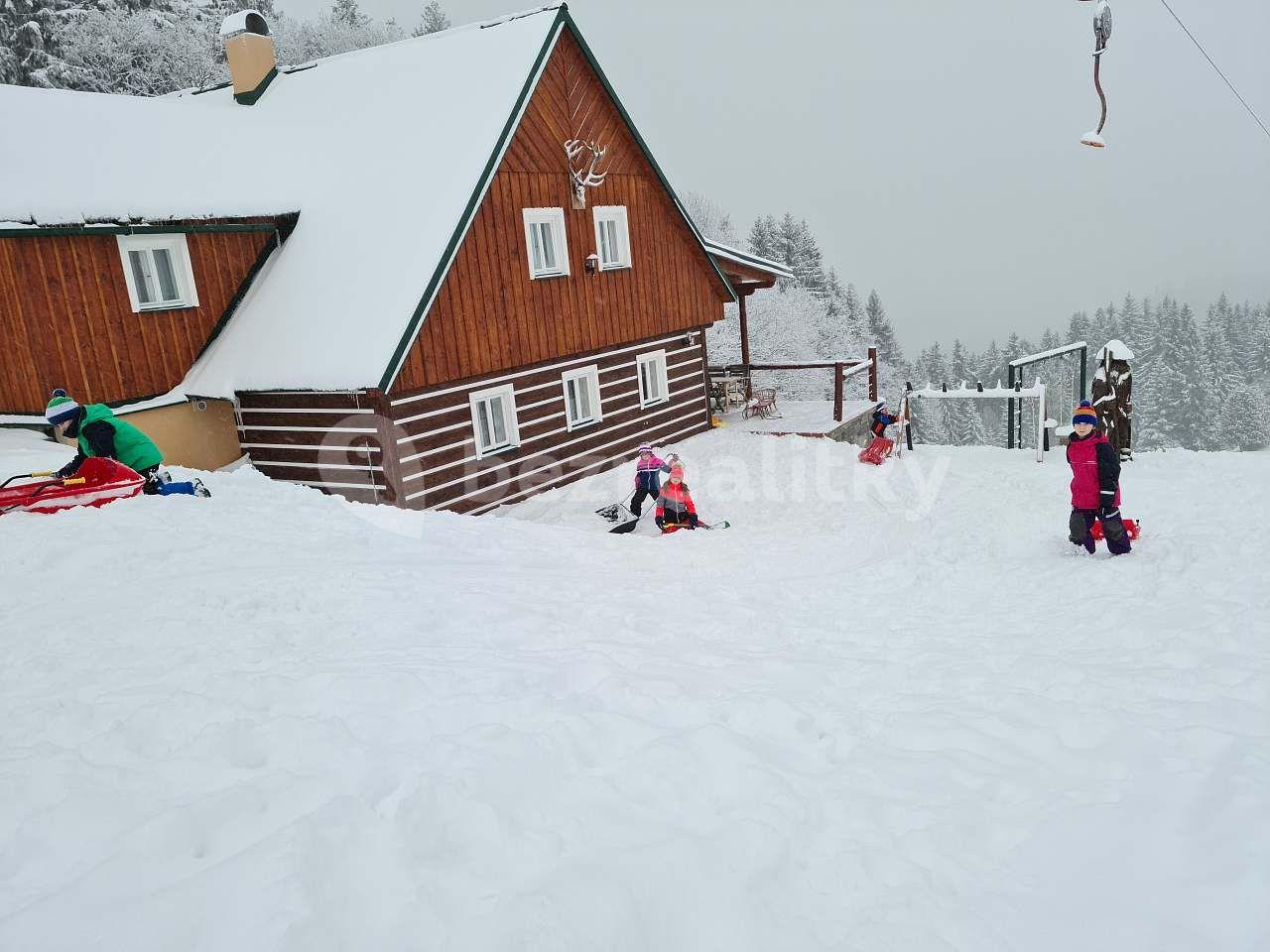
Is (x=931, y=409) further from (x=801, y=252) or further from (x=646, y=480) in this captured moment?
(x=646, y=480)

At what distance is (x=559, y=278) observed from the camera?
14.5 metres

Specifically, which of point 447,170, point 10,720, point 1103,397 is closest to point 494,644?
point 10,720

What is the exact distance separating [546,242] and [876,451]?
317 inches

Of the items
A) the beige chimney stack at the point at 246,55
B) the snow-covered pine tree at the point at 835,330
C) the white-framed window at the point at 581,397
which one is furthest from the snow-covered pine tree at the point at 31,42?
the snow-covered pine tree at the point at 835,330

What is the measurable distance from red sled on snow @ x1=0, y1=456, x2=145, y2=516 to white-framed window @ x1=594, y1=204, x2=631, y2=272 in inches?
390

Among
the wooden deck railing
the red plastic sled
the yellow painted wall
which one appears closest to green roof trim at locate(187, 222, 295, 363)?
the yellow painted wall

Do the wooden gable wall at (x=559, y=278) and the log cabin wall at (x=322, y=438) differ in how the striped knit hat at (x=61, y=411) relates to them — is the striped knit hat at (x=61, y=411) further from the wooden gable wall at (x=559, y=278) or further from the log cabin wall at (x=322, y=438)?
the wooden gable wall at (x=559, y=278)

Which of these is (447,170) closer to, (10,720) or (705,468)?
(705,468)

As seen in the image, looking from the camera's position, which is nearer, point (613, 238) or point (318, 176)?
point (318, 176)

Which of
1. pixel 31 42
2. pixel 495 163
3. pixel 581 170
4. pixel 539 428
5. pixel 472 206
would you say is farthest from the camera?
pixel 31 42

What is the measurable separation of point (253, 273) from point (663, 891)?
13883 millimetres

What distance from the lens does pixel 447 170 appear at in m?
13.0

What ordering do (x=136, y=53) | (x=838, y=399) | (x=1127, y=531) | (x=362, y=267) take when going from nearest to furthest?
(x=1127, y=531)
(x=362, y=267)
(x=838, y=399)
(x=136, y=53)

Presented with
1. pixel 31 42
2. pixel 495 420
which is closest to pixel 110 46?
pixel 31 42
